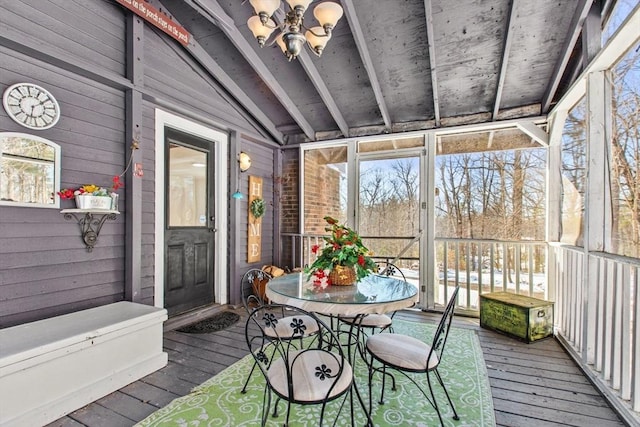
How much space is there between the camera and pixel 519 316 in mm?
3135

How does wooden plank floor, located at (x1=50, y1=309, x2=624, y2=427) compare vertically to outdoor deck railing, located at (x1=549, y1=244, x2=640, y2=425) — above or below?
below

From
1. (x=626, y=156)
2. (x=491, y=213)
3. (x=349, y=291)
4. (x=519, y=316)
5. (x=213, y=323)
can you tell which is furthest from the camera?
(x=491, y=213)

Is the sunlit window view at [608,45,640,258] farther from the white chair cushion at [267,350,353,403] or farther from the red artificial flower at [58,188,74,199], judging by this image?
the red artificial flower at [58,188,74,199]

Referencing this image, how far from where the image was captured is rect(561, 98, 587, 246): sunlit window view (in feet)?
9.73

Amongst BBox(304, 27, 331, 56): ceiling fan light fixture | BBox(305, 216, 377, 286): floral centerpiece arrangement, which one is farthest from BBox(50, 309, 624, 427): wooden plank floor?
BBox(304, 27, 331, 56): ceiling fan light fixture

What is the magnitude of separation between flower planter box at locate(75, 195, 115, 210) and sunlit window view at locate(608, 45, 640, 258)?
3853 mm

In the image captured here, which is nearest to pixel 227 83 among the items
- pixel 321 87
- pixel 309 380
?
pixel 321 87

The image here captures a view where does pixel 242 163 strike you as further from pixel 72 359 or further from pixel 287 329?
pixel 72 359

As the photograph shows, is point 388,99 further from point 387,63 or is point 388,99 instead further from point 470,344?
point 470,344

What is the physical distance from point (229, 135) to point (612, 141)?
152 inches

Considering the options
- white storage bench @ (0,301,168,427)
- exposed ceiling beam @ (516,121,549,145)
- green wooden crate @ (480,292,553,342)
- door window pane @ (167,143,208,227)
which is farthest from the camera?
exposed ceiling beam @ (516,121,549,145)

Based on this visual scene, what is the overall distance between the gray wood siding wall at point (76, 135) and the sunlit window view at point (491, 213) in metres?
3.46

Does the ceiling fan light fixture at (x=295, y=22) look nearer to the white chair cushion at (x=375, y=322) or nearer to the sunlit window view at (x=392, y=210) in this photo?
the white chair cushion at (x=375, y=322)

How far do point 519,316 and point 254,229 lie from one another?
10.9ft
